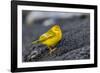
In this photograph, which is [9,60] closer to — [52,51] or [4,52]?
[4,52]

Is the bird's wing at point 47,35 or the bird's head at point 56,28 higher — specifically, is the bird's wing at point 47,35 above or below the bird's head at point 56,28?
below

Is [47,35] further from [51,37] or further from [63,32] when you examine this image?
[63,32]

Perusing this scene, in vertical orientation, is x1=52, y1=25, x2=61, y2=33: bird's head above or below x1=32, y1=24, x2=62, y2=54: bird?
above

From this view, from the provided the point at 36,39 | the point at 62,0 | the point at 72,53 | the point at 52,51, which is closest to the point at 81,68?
the point at 72,53

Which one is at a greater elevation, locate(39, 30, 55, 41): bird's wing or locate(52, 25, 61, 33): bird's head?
locate(52, 25, 61, 33): bird's head
